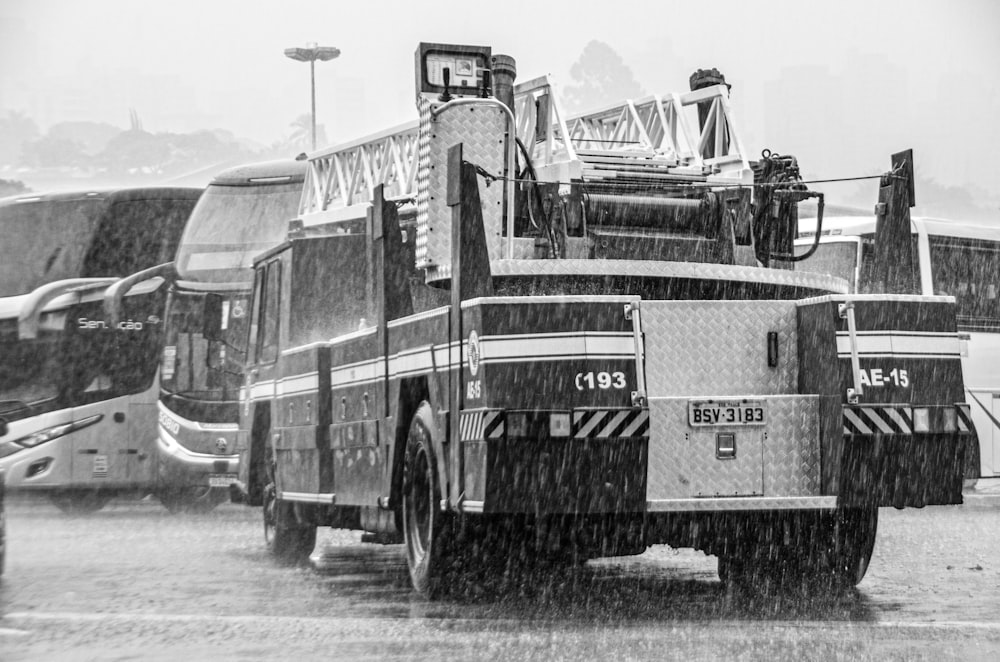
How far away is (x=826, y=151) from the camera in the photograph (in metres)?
36.7

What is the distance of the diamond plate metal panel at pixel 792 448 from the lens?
9.73 meters

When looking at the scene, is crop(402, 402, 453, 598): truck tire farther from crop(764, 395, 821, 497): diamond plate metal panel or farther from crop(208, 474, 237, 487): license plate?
crop(208, 474, 237, 487): license plate

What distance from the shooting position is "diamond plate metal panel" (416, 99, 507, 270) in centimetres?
1068

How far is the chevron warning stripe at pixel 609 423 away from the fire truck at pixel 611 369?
11mm

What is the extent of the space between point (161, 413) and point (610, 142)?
1216 centimetres

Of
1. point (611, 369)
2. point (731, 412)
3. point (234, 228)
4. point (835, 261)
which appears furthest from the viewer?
point (234, 228)

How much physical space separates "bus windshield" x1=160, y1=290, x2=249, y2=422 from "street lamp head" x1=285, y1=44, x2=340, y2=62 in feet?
57.7

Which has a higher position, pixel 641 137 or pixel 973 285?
pixel 641 137

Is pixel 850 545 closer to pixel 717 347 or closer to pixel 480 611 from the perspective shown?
pixel 717 347

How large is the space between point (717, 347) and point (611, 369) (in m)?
0.98

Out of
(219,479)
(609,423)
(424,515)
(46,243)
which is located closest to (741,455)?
(609,423)

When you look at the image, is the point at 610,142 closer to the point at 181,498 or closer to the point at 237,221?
the point at 237,221

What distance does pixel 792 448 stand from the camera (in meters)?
9.76

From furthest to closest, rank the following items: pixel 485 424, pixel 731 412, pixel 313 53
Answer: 1. pixel 313 53
2. pixel 731 412
3. pixel 485 424
